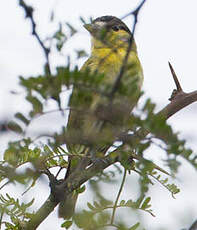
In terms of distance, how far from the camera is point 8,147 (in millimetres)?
1209

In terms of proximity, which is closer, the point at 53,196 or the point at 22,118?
the point at 22,118

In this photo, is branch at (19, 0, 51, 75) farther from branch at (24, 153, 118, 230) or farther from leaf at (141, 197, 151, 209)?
leaf at (141, 197, 151, 209)

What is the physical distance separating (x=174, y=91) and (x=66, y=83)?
3.49 feet

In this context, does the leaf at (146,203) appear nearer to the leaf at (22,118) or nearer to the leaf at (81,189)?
the leaf at (81,189)

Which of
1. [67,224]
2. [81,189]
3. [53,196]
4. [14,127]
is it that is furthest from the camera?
[81,189]

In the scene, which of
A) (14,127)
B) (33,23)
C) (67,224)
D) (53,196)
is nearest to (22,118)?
(14,127)

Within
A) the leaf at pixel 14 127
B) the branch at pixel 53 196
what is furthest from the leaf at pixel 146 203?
the leaf at pixel 14 127

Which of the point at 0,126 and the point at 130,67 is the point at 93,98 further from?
the point at 0,126

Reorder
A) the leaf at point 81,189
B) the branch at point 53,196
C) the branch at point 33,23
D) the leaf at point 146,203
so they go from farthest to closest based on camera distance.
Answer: the leaf at point 81,189, the leaf at point 146,203, the branch at point 53,196, the branch at point 33,23

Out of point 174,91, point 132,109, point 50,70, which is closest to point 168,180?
point 174,91

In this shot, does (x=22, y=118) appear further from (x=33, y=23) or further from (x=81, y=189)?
(x=81, y=189)

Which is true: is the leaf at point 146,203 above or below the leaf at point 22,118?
below

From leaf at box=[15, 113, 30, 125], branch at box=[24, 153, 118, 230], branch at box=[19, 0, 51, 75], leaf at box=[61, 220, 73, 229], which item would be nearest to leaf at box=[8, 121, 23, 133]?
leaf at box=[15, 113, 30, 125]

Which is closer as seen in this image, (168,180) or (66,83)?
(66,83)
